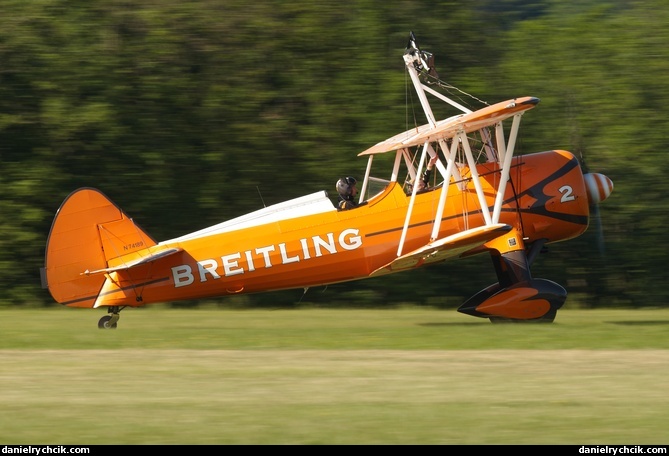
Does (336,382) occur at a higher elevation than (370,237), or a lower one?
lower

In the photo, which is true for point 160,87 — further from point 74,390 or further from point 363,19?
point 74,390

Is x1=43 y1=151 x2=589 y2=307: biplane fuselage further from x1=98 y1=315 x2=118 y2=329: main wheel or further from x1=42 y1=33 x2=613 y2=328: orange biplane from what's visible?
x1=98 y1=315 x2=118 y2=329: main wheel

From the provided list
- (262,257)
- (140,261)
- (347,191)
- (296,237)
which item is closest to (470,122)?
(347,191)

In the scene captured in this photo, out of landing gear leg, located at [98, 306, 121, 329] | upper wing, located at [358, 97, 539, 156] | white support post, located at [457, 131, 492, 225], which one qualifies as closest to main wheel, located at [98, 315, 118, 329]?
landing gear leg, located at [98, 306, 121, 329]

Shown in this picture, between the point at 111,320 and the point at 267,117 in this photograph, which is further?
the point at 267,117

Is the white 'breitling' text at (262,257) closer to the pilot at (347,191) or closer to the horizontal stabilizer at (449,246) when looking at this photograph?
the pilot at (347,191)

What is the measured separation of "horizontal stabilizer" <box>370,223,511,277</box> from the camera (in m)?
10.9

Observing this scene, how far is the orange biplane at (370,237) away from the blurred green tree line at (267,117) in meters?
3.77

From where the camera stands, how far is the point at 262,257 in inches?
465

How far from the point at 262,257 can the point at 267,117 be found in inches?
197

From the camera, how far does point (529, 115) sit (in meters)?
16.3

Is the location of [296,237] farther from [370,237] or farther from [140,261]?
[140,261]

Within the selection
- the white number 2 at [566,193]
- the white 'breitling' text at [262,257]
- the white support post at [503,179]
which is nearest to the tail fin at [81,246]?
the white 'breitling' text at [262,257]

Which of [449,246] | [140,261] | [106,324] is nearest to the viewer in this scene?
[449,246]
